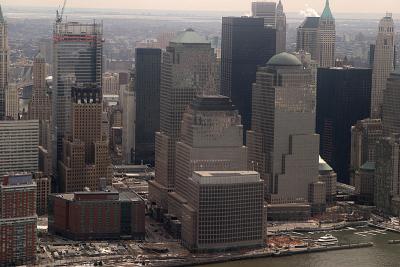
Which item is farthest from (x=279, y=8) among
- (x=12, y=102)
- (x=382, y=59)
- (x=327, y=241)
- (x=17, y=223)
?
(x=17, y=223)

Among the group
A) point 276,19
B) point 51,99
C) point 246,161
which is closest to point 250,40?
point 276,19

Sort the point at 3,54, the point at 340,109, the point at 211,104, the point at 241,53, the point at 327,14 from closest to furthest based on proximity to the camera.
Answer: the point at 211,104 < the point at 340,109 < the point at 241,53 < the point at 3,54 < the point at 327,14

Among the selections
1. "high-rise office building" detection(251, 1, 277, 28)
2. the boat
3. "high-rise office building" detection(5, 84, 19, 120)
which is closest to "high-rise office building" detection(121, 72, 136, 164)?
"high-rise office building" detection(5, 84, 19, 120)

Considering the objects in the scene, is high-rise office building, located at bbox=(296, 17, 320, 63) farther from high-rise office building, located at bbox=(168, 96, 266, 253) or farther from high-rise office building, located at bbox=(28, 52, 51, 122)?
high-rise office building, located at bbox=(168, 96, 266, 253)

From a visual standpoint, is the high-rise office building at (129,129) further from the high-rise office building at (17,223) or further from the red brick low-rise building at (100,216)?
the high-rise office building at (17,223)

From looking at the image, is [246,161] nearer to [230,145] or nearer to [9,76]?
[230,145]

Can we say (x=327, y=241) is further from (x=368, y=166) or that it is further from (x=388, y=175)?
(x=368, y=166)
